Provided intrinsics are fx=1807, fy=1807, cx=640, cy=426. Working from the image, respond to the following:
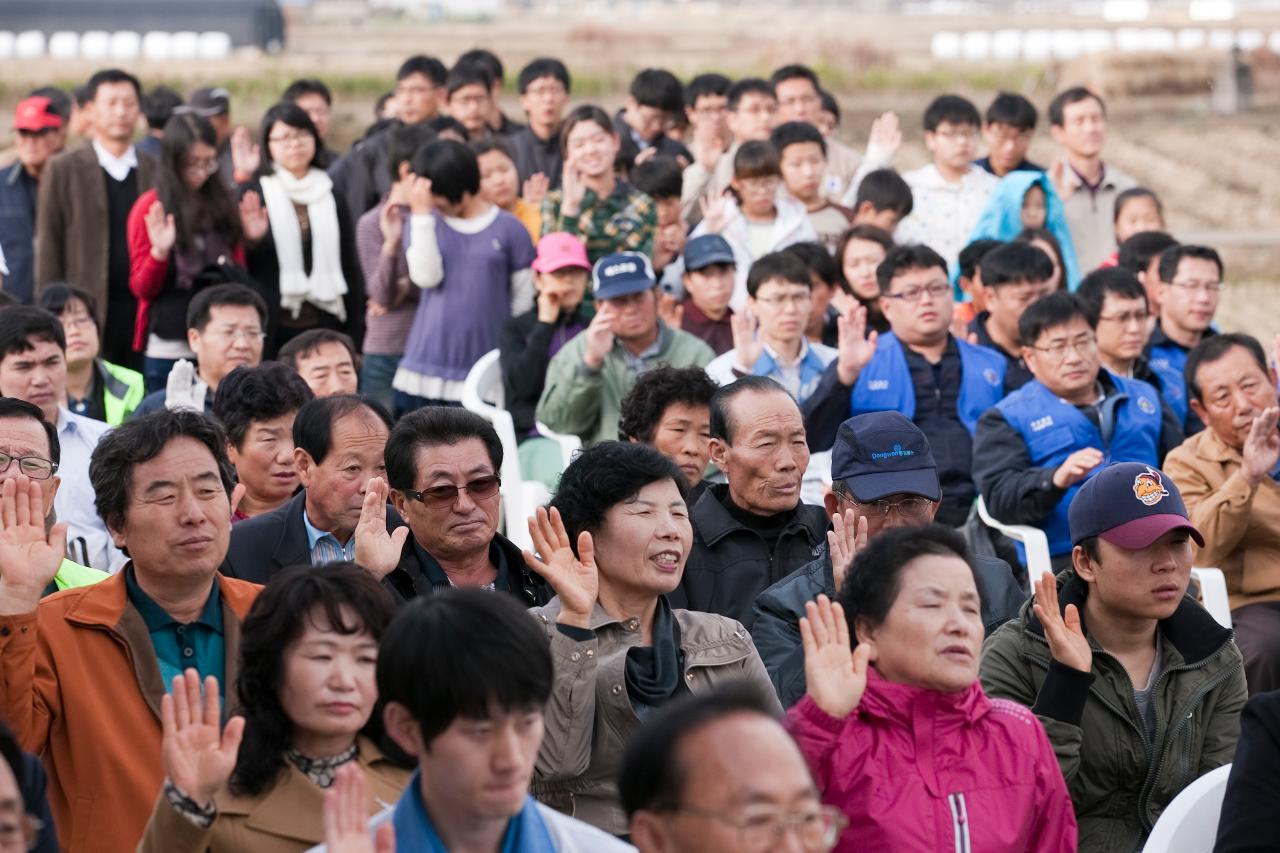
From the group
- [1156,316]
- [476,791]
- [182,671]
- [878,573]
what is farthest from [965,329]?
[476,791]

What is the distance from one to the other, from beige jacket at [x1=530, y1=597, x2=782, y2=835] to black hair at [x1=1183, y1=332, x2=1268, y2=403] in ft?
8.23

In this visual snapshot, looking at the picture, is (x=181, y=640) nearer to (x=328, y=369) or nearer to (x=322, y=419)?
(x=322, y=419)

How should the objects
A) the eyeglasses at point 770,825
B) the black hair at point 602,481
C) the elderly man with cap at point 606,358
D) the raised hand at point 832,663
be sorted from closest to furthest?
the eyeglasses at point 770,825 → the raised hand at point 832,663 → the black hair at point 602,481 → the elderly man with cap at point 606,358

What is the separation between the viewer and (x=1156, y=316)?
7043mm

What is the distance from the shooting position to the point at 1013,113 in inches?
334

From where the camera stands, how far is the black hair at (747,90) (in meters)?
8.59

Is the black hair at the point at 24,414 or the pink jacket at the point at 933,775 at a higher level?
the black hair at the point at 24,414

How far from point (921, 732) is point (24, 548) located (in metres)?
1.66

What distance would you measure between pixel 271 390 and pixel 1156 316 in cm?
374

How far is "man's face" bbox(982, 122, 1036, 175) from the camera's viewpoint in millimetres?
8477

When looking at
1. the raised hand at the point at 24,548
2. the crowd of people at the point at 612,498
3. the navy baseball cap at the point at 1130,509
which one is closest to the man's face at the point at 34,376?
the crowd of people at the point at 612,498

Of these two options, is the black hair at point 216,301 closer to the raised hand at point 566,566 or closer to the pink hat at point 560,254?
the pink hat at point 560,254

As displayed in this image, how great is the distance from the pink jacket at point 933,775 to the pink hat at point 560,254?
324 centimetres

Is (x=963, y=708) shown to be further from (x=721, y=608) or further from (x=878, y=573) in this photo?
(x=721, y=608)
